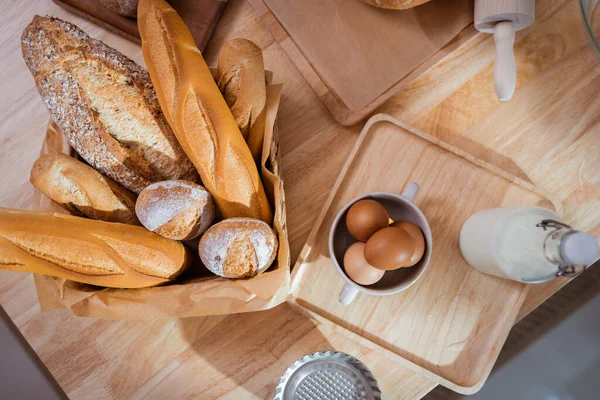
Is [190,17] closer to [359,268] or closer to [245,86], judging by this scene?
[245,86]

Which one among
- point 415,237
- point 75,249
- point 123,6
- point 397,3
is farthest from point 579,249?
point 123,6

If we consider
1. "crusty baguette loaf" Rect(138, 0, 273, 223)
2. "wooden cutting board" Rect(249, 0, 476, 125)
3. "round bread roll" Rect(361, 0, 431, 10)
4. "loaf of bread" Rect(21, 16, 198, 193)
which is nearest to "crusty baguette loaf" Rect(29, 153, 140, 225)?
"loaf of bread" Rect(21, 16, 198, 193)

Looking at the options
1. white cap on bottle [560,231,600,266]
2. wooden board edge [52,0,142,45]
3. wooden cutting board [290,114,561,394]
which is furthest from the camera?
wooden board edge [52,0,142,45]

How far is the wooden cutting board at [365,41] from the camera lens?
73 cm

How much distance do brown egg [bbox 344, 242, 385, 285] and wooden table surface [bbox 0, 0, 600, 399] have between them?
15 cm

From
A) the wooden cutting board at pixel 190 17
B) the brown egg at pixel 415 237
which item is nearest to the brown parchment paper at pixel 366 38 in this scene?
the wooden cutting board at pixel 190 17

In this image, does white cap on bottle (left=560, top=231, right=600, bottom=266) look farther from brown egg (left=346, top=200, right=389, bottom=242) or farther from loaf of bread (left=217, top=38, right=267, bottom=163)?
loaf of bread (left=217, top=38, right=267, bottom=163)

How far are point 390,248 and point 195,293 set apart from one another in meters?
0.28

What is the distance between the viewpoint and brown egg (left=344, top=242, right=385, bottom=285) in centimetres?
60

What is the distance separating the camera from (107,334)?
0.77 metres

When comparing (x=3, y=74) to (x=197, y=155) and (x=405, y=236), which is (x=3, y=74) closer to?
(x=197, y=155)

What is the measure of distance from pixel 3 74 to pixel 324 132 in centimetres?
64

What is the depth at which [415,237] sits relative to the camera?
593mm

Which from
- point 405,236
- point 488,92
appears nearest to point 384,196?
point 405,236
